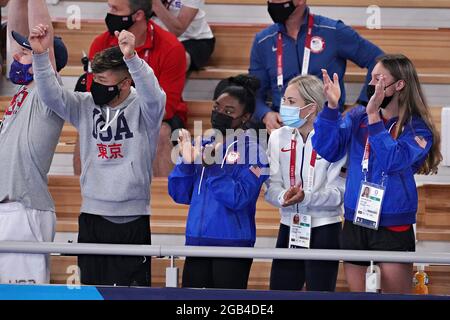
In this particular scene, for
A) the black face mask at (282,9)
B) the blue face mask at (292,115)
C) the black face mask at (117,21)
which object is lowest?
the blue face mask at (292,115)

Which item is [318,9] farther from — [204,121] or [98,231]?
[98,231]

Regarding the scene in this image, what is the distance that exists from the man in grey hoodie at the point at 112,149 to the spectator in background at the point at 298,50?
145 cm

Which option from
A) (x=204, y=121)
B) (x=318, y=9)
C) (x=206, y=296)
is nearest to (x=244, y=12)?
(x=318, y=9)

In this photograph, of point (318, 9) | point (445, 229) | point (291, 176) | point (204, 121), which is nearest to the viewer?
point (291, 176)

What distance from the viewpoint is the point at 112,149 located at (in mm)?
5141

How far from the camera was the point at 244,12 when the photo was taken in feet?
26.5

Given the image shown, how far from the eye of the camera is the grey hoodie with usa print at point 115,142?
5.09m

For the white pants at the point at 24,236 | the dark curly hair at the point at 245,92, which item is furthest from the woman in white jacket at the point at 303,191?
the white pants at the point at 24,236

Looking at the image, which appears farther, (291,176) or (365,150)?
(291,176)

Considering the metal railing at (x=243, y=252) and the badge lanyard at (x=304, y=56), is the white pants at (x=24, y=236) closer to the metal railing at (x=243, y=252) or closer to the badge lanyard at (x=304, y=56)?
the metal railing at (x=243, y=252)

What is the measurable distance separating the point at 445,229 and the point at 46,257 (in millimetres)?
2384

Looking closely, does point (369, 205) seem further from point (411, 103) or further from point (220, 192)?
point (220, 192)

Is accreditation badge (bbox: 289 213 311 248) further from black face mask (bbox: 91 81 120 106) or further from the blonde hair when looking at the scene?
black face mask (bbox: 91 81 120 106)

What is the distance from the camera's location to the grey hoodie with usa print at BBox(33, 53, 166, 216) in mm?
5094
